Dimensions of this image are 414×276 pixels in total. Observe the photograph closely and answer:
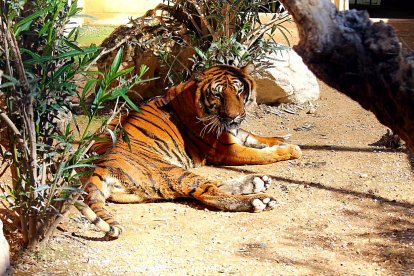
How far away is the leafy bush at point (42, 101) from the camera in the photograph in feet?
11.2

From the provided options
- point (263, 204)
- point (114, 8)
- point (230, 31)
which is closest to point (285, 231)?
point (263, 204)

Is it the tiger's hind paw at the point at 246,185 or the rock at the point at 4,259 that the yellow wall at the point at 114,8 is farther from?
the rock at the point at 4,259

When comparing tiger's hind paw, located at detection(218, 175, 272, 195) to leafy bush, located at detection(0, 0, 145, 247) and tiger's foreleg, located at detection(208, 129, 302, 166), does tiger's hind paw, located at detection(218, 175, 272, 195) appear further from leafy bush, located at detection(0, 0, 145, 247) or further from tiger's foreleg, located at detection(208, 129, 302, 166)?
leafy bush, located at detection(0, 0, 145, 247)

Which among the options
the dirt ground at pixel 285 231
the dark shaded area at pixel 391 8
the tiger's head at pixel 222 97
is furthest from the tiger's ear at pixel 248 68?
the dark shaded area at pixel 391 8

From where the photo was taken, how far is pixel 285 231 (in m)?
4.32

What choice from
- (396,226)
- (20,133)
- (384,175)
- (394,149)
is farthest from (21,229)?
(394,149)

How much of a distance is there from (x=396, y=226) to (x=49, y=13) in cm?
234

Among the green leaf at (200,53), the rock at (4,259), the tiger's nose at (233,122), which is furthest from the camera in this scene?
the green leaf at (200,53)

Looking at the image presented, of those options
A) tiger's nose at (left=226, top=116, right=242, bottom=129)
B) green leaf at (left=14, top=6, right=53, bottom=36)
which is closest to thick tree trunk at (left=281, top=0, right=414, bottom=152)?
green leaf at (left=14, top=6, right=53, bottom=36)

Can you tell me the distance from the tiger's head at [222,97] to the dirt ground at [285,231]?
368 millimetres

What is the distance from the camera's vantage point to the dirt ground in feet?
12.4

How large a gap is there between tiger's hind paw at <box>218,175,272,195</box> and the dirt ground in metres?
0.14

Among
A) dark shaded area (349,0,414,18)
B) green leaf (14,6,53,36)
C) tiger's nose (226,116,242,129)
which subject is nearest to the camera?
green leaf (14,6,53,36)

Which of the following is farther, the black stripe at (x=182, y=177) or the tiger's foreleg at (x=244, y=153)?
the tiger's foreleg at (x=244, y=153)
